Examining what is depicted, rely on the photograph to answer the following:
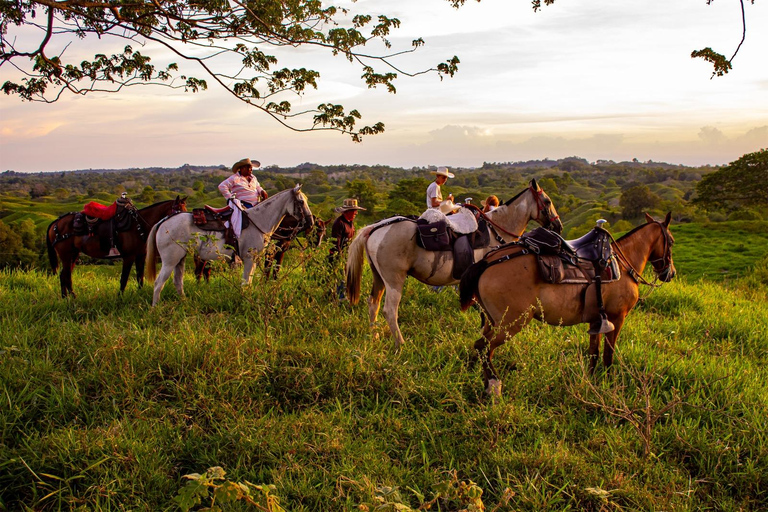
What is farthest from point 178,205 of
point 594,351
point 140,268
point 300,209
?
point 594,351

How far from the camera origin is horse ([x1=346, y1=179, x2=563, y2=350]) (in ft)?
20.4

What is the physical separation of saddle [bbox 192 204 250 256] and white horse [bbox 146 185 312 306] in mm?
64

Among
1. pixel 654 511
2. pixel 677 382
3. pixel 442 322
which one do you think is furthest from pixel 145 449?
pixel 677 382

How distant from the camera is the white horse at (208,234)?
7.24 metres

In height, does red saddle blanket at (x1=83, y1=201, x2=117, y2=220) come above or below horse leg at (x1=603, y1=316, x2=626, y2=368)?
above

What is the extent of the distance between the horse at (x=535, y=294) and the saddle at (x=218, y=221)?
4198 mm

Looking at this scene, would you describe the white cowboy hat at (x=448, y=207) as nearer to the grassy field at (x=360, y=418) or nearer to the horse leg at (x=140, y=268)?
the grassy field at (x=360, y=418)

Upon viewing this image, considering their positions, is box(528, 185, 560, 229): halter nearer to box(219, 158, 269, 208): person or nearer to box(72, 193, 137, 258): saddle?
box(219, 158, 269, 208): person

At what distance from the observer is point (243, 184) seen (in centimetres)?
869

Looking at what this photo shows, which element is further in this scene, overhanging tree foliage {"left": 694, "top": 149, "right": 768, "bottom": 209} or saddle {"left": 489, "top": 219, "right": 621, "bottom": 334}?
overhanging tree foliage {"left": 694, "top": 149, "right": 768, "bottom": 209}

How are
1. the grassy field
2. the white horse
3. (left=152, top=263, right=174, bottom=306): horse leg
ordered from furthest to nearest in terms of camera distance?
1. the white horse
2. (left=152, top=263, right=174, bottom=306): horse leg
3. the grassy field

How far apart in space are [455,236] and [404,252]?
0.75 m

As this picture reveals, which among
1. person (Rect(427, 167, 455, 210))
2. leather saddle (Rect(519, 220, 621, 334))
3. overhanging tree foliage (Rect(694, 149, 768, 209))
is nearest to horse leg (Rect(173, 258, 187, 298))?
person (Rect(427, 167, 455, 210))

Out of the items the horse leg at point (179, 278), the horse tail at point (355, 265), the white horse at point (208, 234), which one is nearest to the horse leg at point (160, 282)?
the white horse at point (208, 234)
